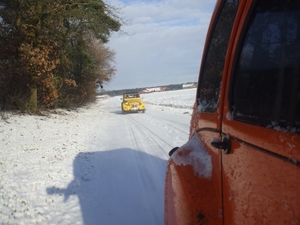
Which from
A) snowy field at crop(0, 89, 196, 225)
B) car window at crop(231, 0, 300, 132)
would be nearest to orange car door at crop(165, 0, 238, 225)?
car window at crop(231, 0, 300, 132)

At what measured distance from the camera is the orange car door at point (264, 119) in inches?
39.9

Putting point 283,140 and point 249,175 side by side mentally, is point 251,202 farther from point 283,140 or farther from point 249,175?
point 283,140

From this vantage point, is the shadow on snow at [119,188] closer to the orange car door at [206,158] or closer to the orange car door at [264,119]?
the orange car door at [206,158]

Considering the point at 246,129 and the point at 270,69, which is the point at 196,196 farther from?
the point at 270,69

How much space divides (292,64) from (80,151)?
7253 millimetres

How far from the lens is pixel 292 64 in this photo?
3.55 feet

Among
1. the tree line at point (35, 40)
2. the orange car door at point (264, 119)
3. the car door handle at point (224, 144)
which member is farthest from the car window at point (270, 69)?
the tree line at point (35, 40)

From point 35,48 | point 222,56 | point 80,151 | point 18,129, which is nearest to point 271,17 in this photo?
point 222,56

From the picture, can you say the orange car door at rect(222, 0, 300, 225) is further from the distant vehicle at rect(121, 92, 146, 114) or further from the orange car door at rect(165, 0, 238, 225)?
the distant vehicle at rect(121, 92, 146, 114)

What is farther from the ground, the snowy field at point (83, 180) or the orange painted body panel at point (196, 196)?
the orange painted body panel at point (196, 196)

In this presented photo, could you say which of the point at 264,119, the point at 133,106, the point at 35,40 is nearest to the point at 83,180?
the point at 264,119

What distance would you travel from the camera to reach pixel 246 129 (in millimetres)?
1305

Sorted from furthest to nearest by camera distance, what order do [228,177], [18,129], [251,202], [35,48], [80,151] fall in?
[35,48], [18,129], [80,151], [228,177], [251,202]

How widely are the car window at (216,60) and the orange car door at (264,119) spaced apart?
8.8 inches
